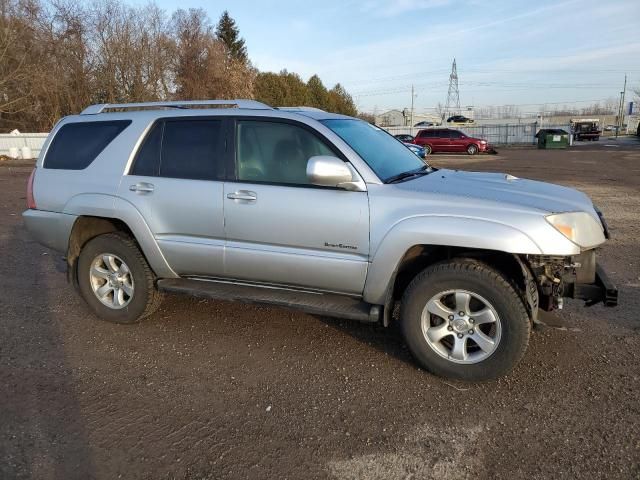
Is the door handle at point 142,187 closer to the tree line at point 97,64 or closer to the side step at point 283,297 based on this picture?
the side step at point 283,297

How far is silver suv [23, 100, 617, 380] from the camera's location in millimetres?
3260

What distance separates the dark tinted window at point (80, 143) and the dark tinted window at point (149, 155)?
0.33m

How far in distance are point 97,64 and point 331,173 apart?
40.4 m

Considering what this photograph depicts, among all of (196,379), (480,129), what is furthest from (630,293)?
(480,129)

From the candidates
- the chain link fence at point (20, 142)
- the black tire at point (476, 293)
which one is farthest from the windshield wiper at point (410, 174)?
the chain link fence at point (20, 142)

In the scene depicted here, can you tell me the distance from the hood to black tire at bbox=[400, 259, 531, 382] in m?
0.48

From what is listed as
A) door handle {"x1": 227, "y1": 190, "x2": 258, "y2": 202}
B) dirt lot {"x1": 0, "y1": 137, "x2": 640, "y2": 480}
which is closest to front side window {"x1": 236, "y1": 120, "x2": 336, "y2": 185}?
door handle {"x1": 227, "y1": 190, "x2": 258, "y2": 202}

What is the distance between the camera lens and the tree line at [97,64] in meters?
32.6

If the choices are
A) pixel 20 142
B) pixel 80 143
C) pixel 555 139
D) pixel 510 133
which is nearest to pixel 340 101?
pixel 510 133

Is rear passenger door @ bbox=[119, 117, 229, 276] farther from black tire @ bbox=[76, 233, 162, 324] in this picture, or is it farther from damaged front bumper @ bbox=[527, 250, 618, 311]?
damaged front bumper @ bbox=[527, 250, 618, 311]

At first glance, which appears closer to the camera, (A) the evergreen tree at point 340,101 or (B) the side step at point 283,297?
(B) the side step at point 283,297

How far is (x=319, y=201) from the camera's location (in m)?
3.57

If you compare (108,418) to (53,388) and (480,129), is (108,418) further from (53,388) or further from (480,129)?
(480,129)

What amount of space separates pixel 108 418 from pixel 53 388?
66 cm
